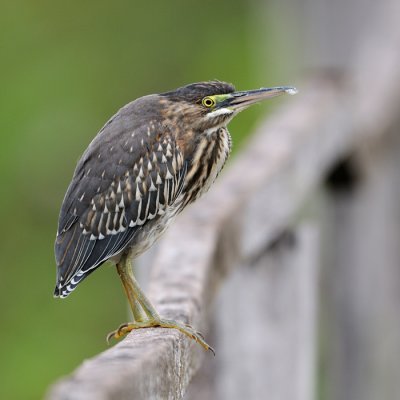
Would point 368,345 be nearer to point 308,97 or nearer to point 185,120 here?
point 308,97

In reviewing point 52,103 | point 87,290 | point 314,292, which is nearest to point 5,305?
point 87,290

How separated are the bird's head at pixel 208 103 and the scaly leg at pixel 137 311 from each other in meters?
0.54

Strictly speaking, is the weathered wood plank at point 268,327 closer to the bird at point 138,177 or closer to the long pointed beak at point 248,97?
the bird at point 138,177

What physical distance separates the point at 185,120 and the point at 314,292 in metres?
1.00

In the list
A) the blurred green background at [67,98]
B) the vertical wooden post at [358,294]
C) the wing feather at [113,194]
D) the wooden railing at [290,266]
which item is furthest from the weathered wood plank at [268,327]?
the blurred green background at [67,98]

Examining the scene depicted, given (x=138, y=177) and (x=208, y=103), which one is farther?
(x=208, y=103)

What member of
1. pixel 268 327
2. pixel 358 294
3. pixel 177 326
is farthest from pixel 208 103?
pixel 358 294

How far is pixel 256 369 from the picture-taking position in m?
4.41

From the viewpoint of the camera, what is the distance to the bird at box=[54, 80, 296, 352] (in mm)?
4211

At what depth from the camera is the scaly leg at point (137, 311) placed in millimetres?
3566

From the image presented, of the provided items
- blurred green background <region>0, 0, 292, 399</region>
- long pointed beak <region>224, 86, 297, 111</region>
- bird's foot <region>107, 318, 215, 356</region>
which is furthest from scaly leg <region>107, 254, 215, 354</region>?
blurred green background <region>0, 0, 292, 399</region>

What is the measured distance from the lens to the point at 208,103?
4.45m

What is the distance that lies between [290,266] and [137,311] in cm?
66

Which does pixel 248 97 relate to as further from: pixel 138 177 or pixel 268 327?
pixel 268 327
